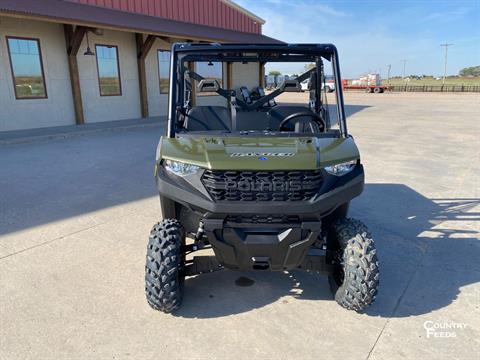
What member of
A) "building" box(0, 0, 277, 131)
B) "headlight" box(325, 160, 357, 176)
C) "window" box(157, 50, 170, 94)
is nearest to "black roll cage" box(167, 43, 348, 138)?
"headlight" box(325, 160, 357, 176)

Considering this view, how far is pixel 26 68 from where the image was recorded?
10.8 meters

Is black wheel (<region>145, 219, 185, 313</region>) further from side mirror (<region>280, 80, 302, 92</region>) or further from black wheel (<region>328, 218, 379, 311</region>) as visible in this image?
side mirror (<region>280, 80, 302, 92</region>)

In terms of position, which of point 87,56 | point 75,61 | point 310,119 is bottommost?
point 310,119

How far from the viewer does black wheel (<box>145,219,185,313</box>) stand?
2486 mm

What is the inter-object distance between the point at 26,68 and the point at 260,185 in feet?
36.3

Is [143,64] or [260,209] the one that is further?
[143,64]

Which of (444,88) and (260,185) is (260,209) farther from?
(444,88)

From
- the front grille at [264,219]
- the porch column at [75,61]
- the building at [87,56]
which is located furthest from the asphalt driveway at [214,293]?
the porch column at [75,61]

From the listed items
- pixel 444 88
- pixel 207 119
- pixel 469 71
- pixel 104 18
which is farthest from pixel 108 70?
pixel 469 71

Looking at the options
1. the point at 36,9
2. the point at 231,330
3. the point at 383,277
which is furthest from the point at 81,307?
the point at 36,9

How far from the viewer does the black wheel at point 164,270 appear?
249cm

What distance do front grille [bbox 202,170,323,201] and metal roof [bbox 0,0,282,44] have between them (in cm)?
922

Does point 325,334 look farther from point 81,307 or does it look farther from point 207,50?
point 207,50

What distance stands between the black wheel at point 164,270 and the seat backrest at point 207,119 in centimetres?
111
